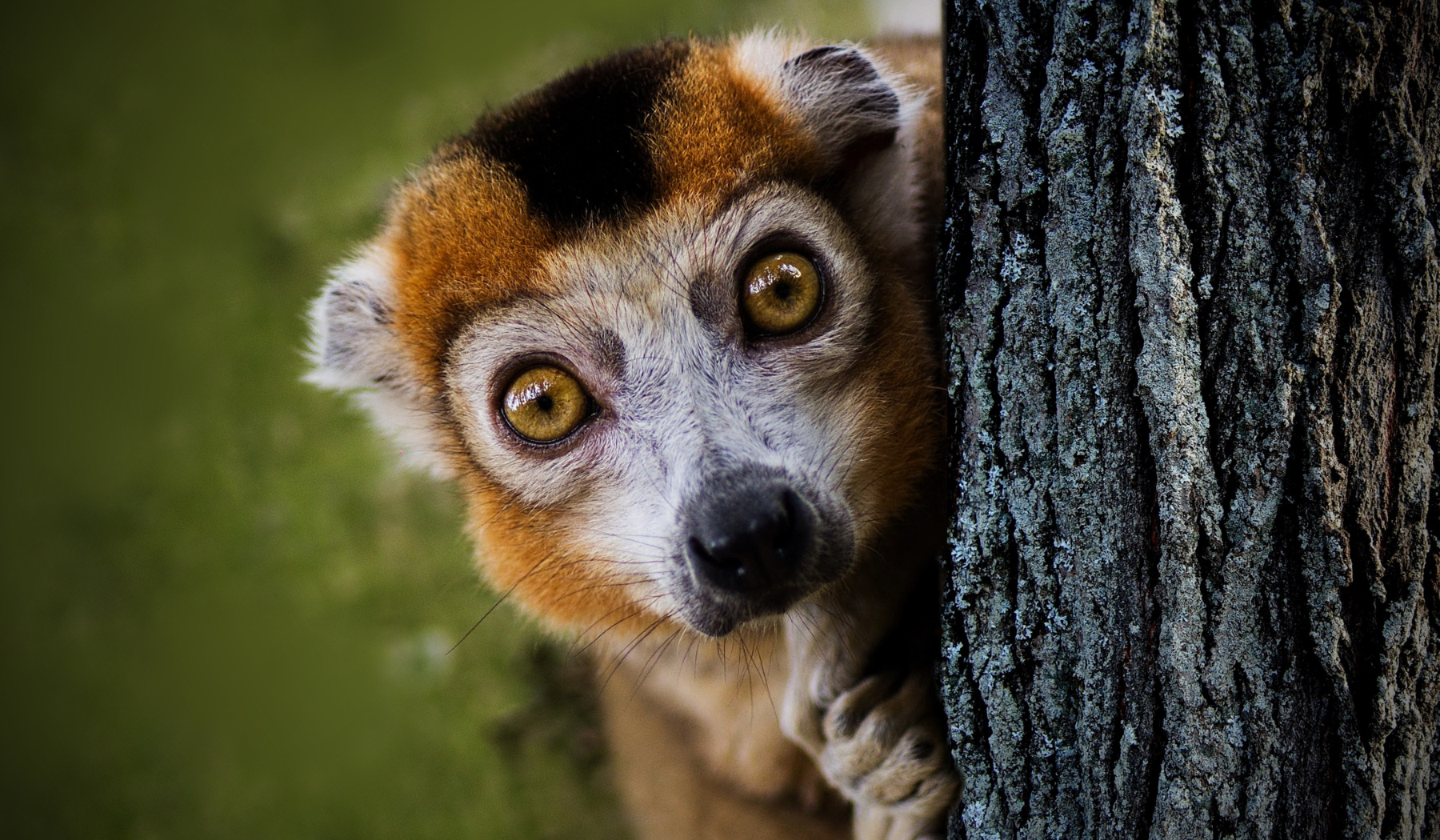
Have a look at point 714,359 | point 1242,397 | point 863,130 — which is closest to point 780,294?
point 714,359

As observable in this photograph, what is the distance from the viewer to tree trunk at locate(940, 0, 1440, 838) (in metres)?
1.53

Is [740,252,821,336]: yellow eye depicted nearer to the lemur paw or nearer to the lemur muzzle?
the lemur muzzle

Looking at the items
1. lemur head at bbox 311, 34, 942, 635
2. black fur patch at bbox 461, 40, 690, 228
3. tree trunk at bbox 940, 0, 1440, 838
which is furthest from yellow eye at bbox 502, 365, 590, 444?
tree trunk at bbox 940, 0, 1440, 838

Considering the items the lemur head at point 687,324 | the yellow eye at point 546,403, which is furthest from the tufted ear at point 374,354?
Result: the yellow eye at point 546,403

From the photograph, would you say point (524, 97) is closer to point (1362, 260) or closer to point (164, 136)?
point (1362, 260)

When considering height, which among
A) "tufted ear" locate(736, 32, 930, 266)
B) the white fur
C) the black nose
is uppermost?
"tufted ear" locate(736, 32, 930, 266)

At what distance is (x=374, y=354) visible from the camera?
279 centimetres

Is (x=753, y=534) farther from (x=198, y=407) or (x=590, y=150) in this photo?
(x=198, y=407)

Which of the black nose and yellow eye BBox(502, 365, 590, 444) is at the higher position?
yellow eye BBox(502, 365, 590, 444)

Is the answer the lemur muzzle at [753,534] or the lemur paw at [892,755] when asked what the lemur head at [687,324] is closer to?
the lemur muzzle at [753,534]

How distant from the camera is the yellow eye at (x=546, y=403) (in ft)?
7.90

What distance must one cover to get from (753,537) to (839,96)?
1.31 meters

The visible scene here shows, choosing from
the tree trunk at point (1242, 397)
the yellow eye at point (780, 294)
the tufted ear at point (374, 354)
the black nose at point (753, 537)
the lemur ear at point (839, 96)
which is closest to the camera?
the tree trunk at point (1242, 397)

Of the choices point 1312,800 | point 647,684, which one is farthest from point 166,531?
point 1312,800
